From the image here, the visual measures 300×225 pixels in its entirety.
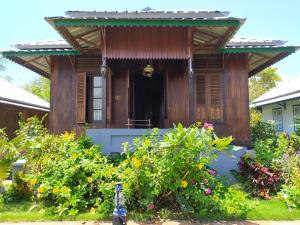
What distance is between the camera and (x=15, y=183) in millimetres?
7191

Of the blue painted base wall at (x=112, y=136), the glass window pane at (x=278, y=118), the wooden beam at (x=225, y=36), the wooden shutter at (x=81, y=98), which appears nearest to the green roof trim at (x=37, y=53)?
the wooden shutter at (x=81, y=98)

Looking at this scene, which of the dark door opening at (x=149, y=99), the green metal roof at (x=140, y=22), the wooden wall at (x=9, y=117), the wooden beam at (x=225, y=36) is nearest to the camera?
the green metal roof at (x=140, y=22)

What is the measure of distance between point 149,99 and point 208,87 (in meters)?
5.62

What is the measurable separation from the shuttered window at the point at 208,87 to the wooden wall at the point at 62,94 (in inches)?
175

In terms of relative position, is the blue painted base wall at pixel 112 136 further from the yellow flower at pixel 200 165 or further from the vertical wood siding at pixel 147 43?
the yellow flower at pixel 200 165

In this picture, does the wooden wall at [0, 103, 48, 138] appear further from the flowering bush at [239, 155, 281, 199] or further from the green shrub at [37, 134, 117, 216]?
the flowering bush at [239, 155, 281, 199]

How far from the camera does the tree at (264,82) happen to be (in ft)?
120

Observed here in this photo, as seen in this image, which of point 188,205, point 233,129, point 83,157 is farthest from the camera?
point 233,129

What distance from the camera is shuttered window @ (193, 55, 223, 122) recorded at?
35.7ft

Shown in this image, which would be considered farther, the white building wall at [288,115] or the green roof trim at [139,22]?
the white building wall at [288,115]

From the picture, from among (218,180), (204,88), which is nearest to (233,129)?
(204,88)

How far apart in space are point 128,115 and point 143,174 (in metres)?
5.02

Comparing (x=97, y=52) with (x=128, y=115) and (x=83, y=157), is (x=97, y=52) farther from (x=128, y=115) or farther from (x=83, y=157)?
(x=83, y=157)

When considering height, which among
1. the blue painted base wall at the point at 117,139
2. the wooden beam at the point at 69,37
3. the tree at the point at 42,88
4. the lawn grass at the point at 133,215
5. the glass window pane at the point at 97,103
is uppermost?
the tree at the point at 42,88
